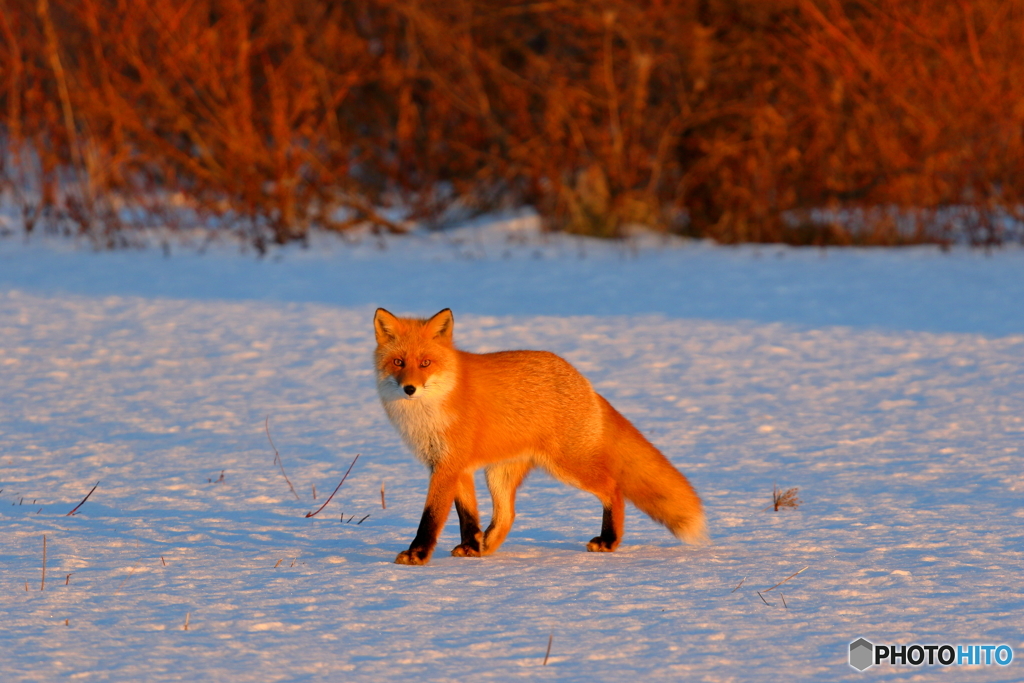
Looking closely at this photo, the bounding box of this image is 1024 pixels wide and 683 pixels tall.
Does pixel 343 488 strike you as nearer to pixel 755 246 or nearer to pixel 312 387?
pixel 312 387

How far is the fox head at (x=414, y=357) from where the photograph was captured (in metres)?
4.16

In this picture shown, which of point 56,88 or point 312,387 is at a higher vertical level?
point 56,88

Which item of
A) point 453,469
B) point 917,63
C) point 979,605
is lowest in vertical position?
point 979,605

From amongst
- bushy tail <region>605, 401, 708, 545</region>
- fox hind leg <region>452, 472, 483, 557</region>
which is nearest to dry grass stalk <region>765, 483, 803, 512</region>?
bushy tail <region>605, 401, 708, 545</region>

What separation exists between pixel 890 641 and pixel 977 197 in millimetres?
11256

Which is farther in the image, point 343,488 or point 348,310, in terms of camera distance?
point 348,310

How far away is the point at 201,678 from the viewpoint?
9.95 feet

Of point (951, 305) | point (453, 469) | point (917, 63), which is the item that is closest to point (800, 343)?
point (951, 305)

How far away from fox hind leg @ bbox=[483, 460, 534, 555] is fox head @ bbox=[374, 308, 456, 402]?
21.3 inches

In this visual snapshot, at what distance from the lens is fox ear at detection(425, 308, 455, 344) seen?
4.39 m

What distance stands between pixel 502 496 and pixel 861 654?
1786 mm

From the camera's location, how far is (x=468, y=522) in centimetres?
451

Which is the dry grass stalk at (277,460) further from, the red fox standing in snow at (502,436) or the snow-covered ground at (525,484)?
the red fox standing in snow at (502,436)

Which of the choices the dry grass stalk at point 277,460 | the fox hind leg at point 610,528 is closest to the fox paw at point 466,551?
the fox hind leg at point 610,528
